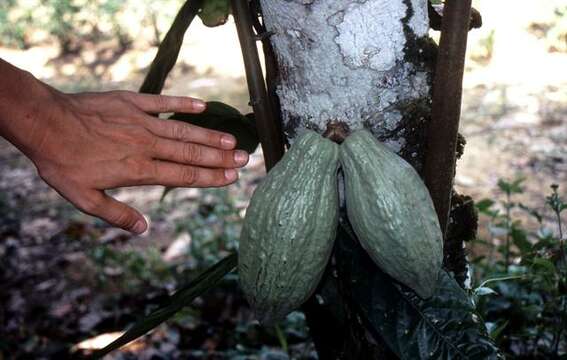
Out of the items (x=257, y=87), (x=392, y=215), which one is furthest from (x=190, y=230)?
(x=392, y=215)

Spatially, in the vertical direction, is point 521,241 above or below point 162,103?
below

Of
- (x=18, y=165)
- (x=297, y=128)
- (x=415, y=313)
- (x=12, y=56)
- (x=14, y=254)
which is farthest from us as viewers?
(x=12, y=56)

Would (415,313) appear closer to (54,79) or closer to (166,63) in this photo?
(166,63)

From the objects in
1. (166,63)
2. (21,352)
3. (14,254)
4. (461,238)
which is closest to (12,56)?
(14,254)

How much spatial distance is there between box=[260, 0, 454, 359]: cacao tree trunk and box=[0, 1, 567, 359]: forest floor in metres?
0.99

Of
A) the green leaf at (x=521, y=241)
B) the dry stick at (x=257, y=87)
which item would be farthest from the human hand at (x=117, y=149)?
the green leaf at (x=521, y=241)

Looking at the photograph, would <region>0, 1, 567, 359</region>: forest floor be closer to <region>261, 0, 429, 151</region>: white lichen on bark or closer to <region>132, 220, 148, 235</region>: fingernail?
<region>132, 220, 148, 235</region>: fingernail

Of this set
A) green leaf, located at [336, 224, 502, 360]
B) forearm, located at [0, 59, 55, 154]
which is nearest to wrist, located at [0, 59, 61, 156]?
forearm, located at [0, 59, 55, 154]

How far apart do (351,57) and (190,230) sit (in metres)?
1.82

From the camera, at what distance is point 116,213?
1.16 metres

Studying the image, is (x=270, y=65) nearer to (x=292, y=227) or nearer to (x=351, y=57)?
(x=351, y=57)

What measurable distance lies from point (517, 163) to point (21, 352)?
2.44 meters

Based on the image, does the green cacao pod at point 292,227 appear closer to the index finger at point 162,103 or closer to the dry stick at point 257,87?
the dry stick at point 257,87

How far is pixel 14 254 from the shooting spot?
3014mm
